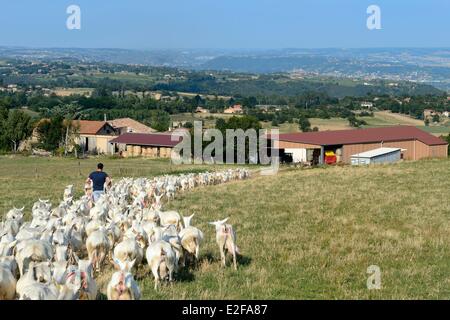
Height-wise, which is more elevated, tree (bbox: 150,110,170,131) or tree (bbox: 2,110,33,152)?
tree (bbox: 2,110,33,152)

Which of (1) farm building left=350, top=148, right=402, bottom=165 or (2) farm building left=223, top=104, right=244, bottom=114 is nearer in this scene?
(1) farm building left=350, top=148, right=402, bottom=165

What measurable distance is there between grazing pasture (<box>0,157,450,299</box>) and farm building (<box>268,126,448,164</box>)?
1165 inches

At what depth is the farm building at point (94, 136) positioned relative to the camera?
8850 cm

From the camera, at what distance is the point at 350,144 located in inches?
2382

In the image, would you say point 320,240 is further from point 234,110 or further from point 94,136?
point 234,110

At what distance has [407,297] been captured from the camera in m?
9.96

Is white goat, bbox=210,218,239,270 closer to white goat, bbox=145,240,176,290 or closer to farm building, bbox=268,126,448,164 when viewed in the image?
white goat, bbox=145,240,176,290

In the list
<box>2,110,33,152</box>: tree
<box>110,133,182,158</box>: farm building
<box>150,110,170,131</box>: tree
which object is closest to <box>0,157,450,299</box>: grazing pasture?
<box>110,133,182,158</box>: farm building

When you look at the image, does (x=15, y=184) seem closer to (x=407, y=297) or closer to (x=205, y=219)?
(x=205, y=219)

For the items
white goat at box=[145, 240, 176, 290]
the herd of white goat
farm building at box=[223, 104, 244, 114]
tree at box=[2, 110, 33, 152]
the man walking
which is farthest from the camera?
farm building at box=[223, 104, 244, 114]

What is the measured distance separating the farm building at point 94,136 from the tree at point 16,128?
680 centimetres

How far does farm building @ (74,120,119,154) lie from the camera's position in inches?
3484

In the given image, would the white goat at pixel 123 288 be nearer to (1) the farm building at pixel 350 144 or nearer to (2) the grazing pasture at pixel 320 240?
(2) the grazing pasture at pixel 320 240

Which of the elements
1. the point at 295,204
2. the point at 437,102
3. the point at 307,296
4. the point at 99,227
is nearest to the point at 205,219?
the point at 295,204
